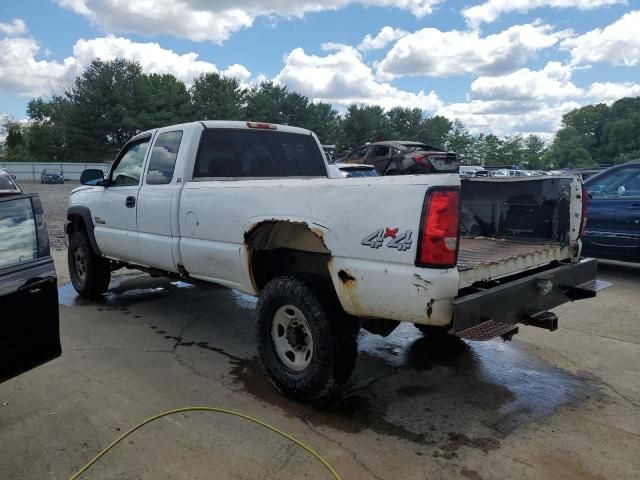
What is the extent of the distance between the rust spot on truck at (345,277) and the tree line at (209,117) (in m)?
41.8

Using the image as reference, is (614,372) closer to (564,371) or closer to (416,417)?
(564,371)

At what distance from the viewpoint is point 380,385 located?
3.88 m

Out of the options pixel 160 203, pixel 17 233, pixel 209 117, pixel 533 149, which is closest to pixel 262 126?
pixel 160 203

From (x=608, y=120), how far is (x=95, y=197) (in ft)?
257

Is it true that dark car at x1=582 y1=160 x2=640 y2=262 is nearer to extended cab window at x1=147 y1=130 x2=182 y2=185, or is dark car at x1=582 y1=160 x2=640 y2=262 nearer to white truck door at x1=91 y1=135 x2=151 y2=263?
extended cab window at x1=147 y1=130 x2=182 y2=185

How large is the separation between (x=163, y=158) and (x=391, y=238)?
2.91m

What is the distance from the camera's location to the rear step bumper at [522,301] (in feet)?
9.44

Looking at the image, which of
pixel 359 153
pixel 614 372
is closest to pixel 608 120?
pixel 359 153

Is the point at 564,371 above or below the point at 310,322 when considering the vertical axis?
below

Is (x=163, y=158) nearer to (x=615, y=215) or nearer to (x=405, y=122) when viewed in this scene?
(x=615, y=215)

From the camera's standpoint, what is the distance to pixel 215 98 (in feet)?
169

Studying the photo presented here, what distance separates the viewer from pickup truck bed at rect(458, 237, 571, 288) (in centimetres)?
316

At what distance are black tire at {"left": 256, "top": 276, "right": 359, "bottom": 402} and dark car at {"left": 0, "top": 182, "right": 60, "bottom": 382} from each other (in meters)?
1.40

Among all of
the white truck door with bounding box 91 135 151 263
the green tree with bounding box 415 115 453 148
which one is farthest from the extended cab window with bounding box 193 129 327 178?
the green tree with bounding box 415 115 453 148
